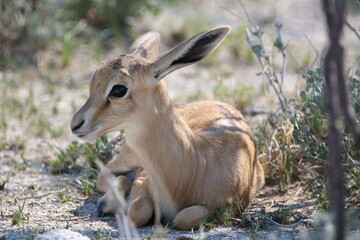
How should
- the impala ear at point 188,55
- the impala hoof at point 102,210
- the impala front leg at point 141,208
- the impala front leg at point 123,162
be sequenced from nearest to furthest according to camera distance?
the impala ear at point 188,55
the impala front leg at point 141,208
the impala hoof at point 102,210
the impala front leg at point 123,162

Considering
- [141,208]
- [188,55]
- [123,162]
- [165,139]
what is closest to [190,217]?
[141,208]

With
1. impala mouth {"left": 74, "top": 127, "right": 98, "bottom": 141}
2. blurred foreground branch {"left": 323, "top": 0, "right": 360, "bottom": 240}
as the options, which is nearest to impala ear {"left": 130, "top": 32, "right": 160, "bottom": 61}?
impala mouth {"left": 74, "top": 127, "right": 98, "bottom": 141}

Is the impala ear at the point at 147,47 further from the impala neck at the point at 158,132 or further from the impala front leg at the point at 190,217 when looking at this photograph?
the impala front leg at the point at 190,217

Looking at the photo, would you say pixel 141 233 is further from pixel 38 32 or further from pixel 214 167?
pixel 38 32

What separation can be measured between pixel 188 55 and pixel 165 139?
2.00ft

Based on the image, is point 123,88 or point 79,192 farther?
point 79,192

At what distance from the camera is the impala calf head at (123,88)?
497cm

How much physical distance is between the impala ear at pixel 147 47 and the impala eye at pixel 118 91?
679mm

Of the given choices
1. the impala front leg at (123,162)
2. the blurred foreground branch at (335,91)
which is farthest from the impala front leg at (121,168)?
the blurred foreground branch at (335,91)

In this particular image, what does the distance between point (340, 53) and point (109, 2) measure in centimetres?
690

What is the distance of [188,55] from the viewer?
499cm

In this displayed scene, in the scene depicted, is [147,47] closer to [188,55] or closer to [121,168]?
[188,55]

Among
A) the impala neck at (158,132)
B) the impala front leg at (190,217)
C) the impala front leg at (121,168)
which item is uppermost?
the impala neck at (158,132)

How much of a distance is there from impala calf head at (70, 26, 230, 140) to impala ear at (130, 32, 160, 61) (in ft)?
2.03
